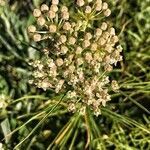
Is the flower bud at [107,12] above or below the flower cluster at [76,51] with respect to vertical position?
above

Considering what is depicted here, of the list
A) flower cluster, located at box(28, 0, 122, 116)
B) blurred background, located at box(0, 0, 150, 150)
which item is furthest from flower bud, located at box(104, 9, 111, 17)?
blurred background, located at box(0, 0, 150, 150)

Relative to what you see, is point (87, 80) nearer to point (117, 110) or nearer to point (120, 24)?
point (117, 110)

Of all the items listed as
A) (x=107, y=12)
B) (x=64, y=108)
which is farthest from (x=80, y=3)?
(x=64, y=108)

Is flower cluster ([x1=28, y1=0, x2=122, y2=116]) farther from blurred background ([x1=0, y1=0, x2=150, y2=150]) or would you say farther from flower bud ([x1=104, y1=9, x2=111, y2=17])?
blurred background ([x1=0, y1=0, x2=150, y2=150])

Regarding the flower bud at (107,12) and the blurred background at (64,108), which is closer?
the flower bud at (107,12)

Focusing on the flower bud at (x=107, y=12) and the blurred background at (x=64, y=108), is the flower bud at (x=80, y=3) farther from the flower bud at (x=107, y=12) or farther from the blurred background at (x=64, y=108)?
the blurred background at (x=64, y=108)

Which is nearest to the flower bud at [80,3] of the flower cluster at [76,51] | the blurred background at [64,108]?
the flower cluster at [76,51]
